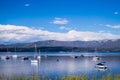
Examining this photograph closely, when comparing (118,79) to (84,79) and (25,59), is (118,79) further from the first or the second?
(25,59)

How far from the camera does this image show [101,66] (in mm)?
68625

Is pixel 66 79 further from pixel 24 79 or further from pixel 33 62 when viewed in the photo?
pixel 33 62

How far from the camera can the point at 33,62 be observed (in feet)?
302

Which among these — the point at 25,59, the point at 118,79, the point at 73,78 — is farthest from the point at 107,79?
the point at 25,59

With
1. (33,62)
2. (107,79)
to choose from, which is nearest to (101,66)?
(33,62)

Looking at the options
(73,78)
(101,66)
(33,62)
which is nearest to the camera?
(73,78)

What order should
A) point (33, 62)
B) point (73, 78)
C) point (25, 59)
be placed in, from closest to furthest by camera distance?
point (73, 78)
point (33, 62)
point (25, 59)

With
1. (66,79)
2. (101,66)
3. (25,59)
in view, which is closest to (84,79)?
(66,79)

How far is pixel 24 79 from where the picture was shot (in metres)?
21.3

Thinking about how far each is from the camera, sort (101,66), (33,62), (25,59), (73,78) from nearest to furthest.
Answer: (73,78)
(101,66)
(33,62)
(25,59)

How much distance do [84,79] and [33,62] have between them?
Answer: 7082 centimetres

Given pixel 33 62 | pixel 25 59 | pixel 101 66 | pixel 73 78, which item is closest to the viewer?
pixel 73 78

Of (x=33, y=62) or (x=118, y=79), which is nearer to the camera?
(x=118, y=79)

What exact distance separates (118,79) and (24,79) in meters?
6.91
